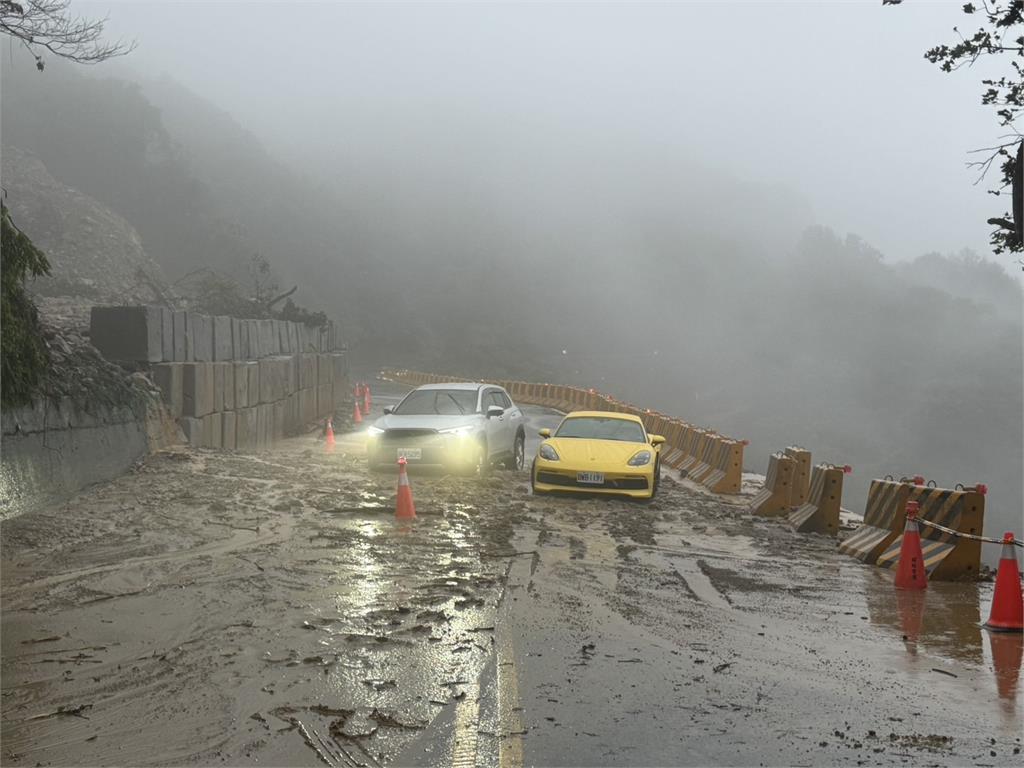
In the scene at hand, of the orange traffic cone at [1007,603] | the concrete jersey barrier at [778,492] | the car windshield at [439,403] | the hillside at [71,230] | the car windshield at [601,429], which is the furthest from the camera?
the hillside at [71,230]

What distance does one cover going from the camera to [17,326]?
11867 mm

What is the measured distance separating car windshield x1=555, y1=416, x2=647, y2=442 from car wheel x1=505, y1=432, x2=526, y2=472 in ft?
8.15

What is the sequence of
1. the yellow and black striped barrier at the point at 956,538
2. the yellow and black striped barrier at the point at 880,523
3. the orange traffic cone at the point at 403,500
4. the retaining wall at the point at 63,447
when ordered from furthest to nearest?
1. the orange traffic cone at the point at 403,500
2. the yellow and black striped barrier at the point at 880,523
3. the retaining wall at the point at 63,447
4. the yellow and black striped barrier at the point at 956,538

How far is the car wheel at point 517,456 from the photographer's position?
19.5m

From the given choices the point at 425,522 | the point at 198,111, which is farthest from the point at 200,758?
the point at 198,111

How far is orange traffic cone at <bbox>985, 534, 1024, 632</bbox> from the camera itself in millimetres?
8375

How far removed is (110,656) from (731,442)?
14353 mm

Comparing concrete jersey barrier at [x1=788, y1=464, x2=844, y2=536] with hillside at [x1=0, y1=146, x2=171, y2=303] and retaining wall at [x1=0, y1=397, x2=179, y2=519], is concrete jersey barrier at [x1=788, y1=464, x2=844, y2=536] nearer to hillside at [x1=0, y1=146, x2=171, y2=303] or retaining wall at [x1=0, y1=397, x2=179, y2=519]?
retaining wall at [x1=0, y1=397, x2=179, y2=519]

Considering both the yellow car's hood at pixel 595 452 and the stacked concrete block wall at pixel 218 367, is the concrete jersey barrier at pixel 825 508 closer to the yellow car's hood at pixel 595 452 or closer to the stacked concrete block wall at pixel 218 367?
the yellow car's hood at pixel 595 452

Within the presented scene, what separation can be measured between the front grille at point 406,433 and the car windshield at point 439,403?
0.88 meters

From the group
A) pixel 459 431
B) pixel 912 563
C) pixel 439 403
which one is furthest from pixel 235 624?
pixel 439 403

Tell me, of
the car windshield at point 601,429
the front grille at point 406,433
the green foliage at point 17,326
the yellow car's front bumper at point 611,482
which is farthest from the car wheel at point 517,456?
the green foliage at point 17,326

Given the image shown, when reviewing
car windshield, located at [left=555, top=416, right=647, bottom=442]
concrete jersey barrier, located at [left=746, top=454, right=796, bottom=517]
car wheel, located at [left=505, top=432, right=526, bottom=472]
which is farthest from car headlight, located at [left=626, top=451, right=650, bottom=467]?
car wheel, located at [left=505, top=432, right=526, bottom=472]

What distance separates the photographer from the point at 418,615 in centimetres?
774
